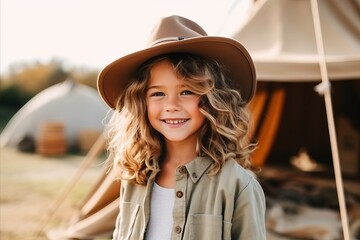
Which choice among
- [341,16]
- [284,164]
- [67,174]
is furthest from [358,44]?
[67,174]

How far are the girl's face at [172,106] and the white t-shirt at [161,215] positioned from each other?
206mm

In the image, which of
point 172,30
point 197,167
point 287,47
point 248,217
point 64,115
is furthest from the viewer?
point 64,115

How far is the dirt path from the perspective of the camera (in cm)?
474

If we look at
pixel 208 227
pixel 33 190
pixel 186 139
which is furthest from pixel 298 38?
pixel 33 190

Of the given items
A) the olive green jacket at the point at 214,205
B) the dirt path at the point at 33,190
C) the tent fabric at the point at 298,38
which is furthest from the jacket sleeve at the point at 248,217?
the tent fabric at the point at 298,38

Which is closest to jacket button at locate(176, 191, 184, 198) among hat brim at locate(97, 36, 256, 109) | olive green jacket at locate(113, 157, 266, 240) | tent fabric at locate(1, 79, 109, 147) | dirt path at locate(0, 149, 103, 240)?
olive green jacket at locate(113, 157, 266, 240)

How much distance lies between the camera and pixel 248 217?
1.52 metres

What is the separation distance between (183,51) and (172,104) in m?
0.23

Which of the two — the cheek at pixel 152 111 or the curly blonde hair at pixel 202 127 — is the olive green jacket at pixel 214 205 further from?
the cheek at pixel 152 111

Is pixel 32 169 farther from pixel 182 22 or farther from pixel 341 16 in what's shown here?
pixel 182 22

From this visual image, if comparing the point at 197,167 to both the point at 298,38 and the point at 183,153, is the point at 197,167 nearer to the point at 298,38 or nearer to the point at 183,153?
the point at 183,153

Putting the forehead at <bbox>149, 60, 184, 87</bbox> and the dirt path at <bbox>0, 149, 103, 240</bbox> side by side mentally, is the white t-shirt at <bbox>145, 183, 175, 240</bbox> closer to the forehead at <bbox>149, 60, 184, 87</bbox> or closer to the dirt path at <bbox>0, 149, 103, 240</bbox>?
the forehead at <bbox>149, 60, 184, 87</bbox>

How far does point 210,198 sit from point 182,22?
699 millimetres

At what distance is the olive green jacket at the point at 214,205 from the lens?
1.53 metres
